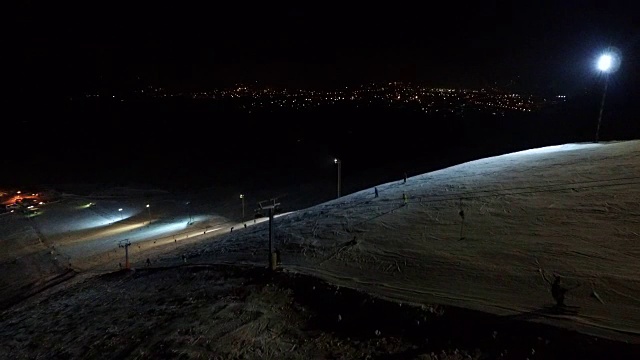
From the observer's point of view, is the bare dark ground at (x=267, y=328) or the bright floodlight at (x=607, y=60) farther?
the bright floodlight at (x=607, y=60)

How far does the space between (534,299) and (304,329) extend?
4732 mm

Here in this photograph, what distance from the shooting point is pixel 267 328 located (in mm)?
9078

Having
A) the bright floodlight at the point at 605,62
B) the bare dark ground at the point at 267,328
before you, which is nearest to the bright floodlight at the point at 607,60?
the bright floodlight at the point at 605,62

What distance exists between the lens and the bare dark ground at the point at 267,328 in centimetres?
727

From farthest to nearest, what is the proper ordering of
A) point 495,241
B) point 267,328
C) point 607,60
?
point 607,60
point 495,241
point 267,328

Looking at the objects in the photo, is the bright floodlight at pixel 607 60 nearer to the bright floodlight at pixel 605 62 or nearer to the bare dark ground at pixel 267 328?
the bright floodlight at pixel 605 62

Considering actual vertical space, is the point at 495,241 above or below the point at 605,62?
below

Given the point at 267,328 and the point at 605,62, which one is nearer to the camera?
the point at 267,328

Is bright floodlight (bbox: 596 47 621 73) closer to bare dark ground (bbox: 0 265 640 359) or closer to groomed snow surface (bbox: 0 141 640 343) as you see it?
groomed snow surface (bbox: 0 141 640 343)

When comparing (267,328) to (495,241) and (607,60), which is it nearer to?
(495,241)

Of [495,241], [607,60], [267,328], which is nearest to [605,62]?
[607,60]

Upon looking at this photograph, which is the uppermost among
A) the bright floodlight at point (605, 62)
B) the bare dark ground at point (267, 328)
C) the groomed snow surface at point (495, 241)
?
the bright floodlight at point (605, 62)

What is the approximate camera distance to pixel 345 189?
143ft

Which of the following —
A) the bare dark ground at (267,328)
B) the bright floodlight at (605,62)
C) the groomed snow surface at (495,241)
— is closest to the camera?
the bare dark ground at (267,328)
